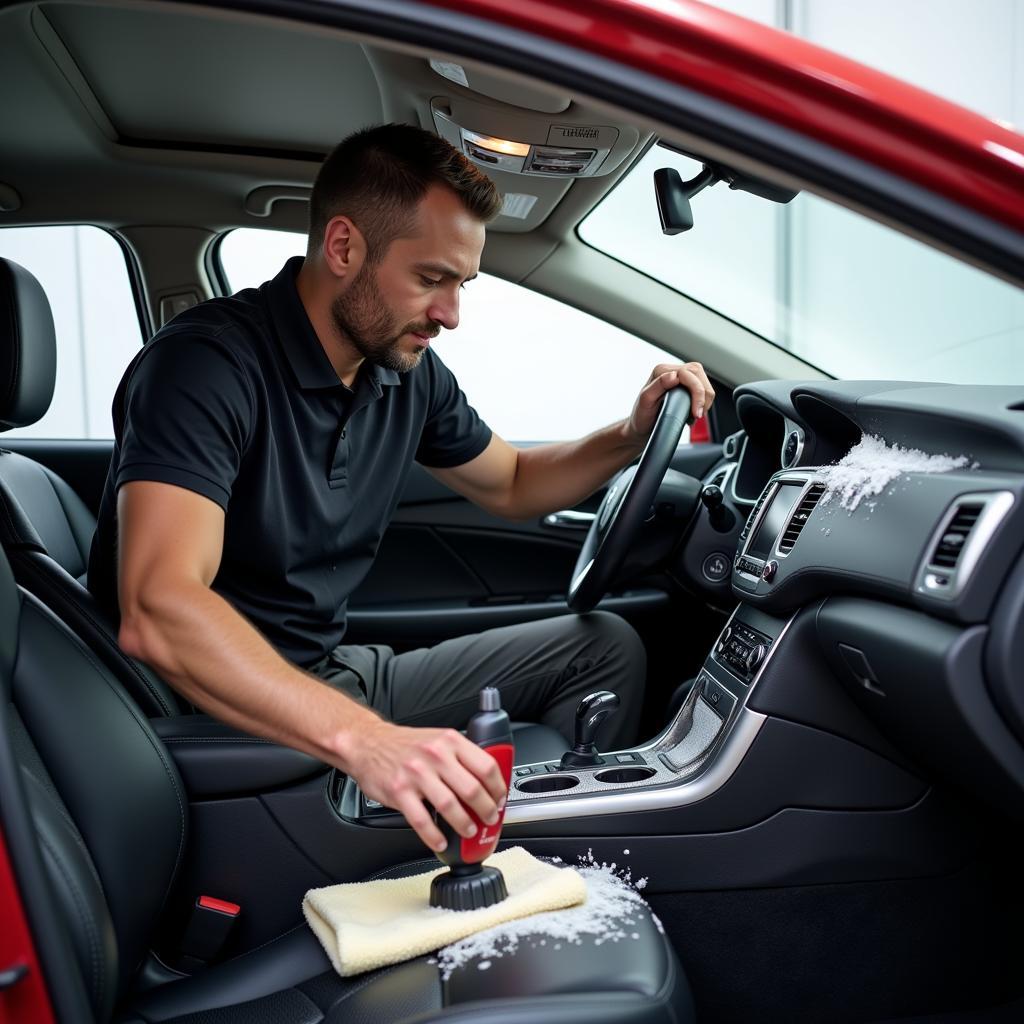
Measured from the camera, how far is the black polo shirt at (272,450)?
4.51ft

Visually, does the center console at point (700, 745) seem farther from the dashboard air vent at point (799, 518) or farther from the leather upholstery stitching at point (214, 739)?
the leather upholstery stitching at point (214, 739)

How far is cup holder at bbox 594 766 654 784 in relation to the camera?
144 cm

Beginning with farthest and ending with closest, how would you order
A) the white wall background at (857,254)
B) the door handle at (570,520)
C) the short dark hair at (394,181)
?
the door handle at (570,520) → the white wall background at (857,254) → the short dark hair at (394,181)

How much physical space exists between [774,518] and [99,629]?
0.92 meters

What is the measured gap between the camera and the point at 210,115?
7.27 ft

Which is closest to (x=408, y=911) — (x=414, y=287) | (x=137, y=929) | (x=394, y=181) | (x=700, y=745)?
(x=137, y=929)

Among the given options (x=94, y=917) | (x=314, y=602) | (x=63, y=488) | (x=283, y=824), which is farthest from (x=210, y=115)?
(x=94, y=917)

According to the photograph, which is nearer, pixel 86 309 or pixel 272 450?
pixel 272 450

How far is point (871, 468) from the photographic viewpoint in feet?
4.37

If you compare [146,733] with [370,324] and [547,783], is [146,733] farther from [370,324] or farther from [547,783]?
[370,324]

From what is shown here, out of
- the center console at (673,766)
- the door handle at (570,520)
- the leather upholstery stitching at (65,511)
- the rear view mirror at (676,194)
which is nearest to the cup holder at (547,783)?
the center console at (673,766)

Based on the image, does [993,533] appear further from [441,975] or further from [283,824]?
[283,824]

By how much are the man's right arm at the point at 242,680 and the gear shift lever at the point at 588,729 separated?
0.48 metres

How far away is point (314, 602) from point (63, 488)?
914 millimetres
